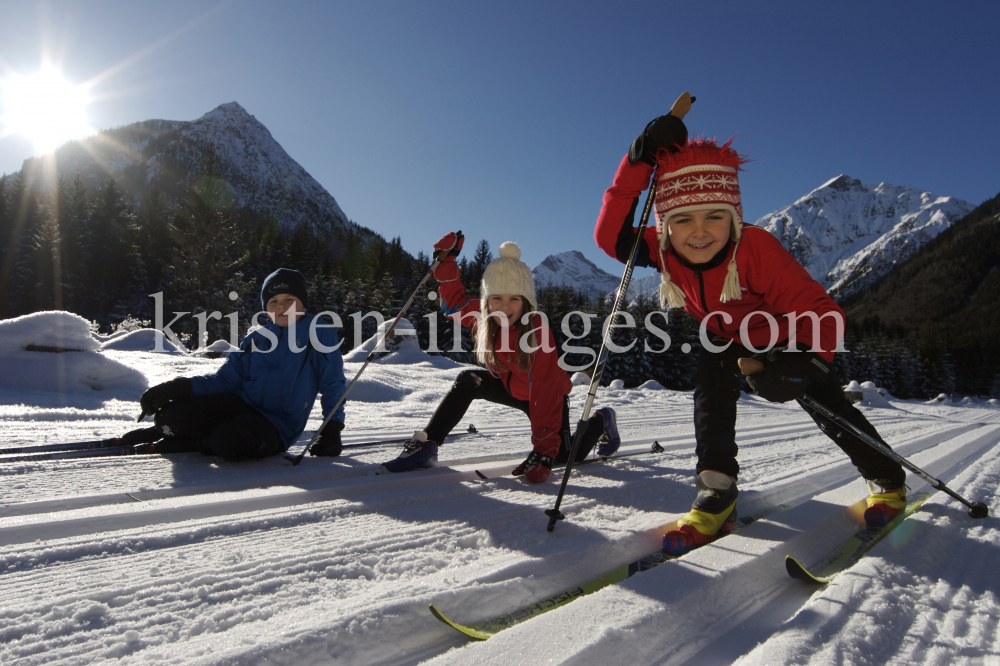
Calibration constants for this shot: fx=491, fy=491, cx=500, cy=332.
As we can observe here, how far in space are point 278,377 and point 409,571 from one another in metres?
1.91

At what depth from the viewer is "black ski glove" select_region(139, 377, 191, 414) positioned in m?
2.59

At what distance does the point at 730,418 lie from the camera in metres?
1.90

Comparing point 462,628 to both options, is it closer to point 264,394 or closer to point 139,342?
point 264,394

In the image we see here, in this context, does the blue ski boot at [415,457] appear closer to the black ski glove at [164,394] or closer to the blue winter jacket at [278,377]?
the blue winter jacket at [278,377]

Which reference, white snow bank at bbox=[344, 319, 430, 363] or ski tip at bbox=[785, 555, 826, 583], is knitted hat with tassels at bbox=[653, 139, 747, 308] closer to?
ski tip at bbox=[785, 555, 826, 583]

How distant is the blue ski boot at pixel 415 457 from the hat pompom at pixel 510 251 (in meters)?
1.24

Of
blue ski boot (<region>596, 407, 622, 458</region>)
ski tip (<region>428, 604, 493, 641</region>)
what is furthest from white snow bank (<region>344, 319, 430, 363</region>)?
ski tip (<region>428, 604, 493, 641</region>)

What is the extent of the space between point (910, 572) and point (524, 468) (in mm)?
1542

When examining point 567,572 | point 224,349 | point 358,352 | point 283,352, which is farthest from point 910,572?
point 224,349

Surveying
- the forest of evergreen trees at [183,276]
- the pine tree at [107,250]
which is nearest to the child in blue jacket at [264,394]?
the forest of evergreen trees at [183,276]

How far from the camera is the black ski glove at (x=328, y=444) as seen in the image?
293 centimetres

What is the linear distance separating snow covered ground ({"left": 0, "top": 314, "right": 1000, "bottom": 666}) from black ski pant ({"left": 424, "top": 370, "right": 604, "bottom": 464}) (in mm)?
299

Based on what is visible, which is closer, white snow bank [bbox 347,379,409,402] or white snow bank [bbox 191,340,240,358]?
white snow bank [bbox 347,379,409,402]

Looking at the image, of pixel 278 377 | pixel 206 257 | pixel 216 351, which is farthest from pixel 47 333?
pixel 206 257
